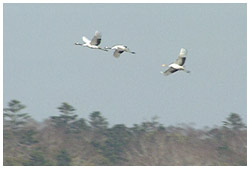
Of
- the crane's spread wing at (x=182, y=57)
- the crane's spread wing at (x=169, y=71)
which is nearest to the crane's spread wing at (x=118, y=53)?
the crane's spread wing at (x=169, y=71)

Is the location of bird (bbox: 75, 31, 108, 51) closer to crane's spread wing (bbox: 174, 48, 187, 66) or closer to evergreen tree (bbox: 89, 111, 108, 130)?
crane's spread wing (bbox: 174, 48, 187, 66)

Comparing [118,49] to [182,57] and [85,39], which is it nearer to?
[85,39]

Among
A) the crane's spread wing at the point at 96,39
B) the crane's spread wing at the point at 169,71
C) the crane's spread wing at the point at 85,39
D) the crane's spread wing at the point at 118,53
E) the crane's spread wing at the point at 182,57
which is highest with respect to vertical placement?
the crane's spread wing at the point at 85,39

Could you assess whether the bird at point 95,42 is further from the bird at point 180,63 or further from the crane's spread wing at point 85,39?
the bird at point 180,63

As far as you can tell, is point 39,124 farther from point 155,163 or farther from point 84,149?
point 155,163

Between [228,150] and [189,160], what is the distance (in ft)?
15.5

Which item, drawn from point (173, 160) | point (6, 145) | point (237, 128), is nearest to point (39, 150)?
point (6, 145)

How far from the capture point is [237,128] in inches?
1802

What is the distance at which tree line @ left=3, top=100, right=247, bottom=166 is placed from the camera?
128 feet

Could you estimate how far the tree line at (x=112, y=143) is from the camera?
39000 millimetres

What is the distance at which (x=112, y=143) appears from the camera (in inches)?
1745

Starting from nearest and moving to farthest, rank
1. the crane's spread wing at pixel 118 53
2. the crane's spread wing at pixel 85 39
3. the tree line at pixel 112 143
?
the crane's spread wing at pixel 118 53 < the crane's spread wing at pixel 85 39 < the tree line at pixel 112 143

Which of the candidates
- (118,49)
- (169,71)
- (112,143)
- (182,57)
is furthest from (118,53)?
(112,143)

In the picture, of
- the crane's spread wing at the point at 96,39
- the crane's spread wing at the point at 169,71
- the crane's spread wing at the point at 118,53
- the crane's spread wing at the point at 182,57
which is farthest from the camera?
the crane's spread wing at the point at 96,39
